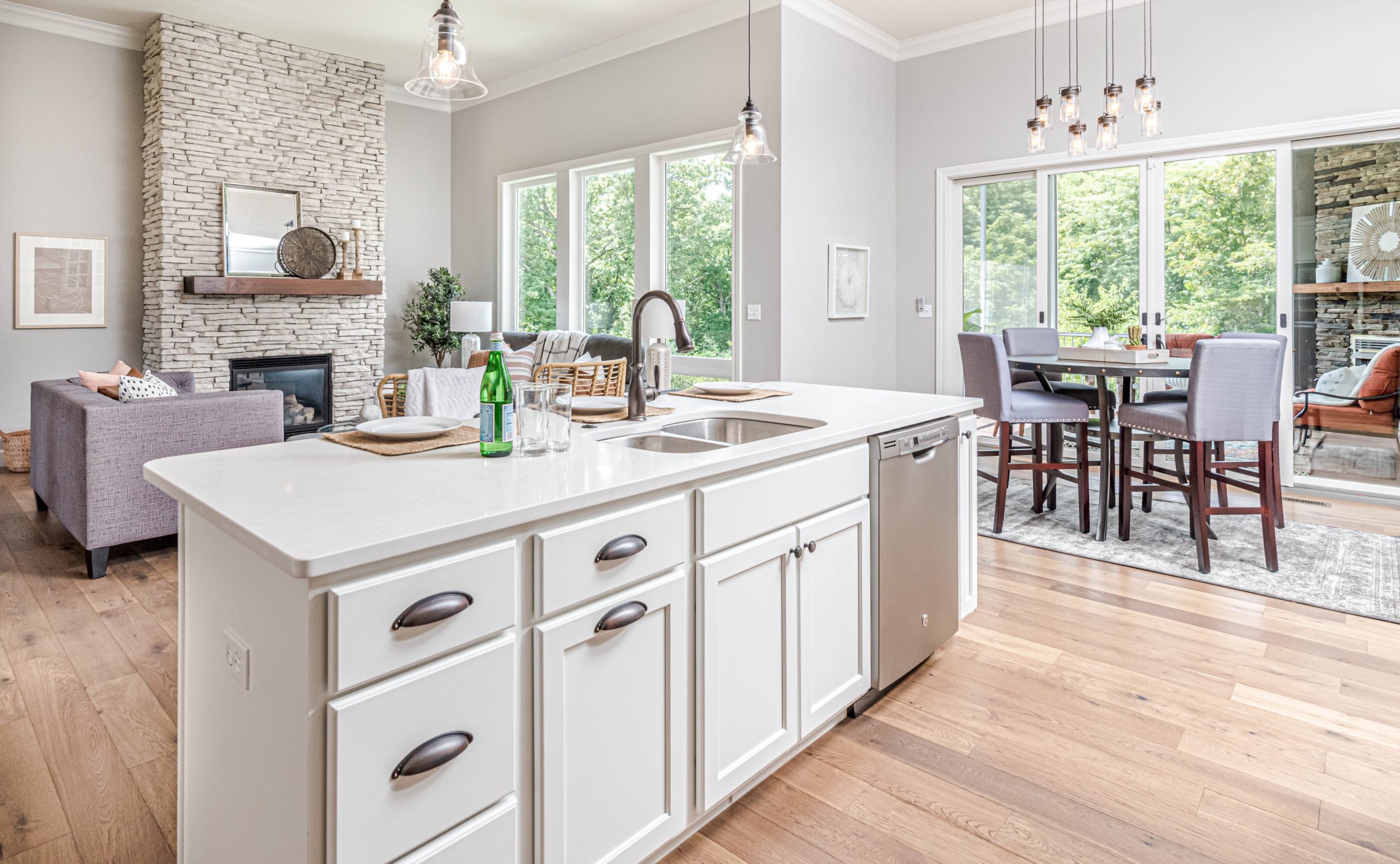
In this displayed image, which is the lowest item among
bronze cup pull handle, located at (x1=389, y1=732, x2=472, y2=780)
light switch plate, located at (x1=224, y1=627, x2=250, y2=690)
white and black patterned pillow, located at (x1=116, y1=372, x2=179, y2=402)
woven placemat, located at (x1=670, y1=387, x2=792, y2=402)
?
bronze cup pull handle, located at (x1=389, y1=732, x2=472, y2=780)

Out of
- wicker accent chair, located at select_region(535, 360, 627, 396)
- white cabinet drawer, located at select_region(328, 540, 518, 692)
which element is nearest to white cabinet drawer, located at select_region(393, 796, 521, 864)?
white cabinet drawer, located at select_region(328, 540, 518, 692)

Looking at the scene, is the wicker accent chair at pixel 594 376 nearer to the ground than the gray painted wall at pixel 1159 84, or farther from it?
nearer to the ground

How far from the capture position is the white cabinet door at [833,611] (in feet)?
6.14

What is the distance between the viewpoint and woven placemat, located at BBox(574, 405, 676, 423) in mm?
2092

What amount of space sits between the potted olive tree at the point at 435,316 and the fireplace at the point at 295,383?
3.30 ft

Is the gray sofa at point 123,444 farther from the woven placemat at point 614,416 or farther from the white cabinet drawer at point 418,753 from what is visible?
the white cabinet drawer at point 418,753

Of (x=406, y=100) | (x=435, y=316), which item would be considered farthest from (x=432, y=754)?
(x=406, y=100)

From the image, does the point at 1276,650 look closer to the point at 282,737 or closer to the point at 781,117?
the point at 282,737

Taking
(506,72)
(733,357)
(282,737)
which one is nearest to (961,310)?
(733,357)

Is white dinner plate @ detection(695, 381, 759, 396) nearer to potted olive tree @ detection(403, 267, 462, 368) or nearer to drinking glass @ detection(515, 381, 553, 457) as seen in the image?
drinking glass @ detection(515, 381, 553, 457)

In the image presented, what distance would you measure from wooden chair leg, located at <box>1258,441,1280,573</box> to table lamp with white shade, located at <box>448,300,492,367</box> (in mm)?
5620

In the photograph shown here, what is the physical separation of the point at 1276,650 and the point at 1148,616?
393mm

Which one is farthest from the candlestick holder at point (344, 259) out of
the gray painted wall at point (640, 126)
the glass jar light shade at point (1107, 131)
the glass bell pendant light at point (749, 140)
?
the glass jar light shade at point (1107, 131)

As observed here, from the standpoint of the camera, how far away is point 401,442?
5.67ft
